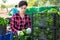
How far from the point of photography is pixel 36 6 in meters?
4.15

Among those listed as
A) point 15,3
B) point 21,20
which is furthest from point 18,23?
point 15,3

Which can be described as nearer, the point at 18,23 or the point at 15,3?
the point at 18,23

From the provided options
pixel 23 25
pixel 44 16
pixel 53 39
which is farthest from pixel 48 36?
pixel 23 25

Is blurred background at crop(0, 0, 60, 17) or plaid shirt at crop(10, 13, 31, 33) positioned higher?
blurred background at crop(0, 0, 60, 17)

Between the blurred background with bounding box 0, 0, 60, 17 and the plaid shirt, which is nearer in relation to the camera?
the plaid shirt

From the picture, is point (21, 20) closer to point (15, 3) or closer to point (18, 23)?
point (18, 23)

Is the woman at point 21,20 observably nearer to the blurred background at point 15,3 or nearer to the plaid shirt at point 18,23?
the plaid shirt at point 18,23

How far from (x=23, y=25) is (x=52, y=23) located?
1.05 m

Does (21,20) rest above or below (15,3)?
below

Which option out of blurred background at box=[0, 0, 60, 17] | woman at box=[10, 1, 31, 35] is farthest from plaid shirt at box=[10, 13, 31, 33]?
blurred background at box=[0, 0, 60, 17]

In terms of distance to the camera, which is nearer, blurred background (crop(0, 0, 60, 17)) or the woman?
the woman

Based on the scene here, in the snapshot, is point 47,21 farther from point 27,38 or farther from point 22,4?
point 22,4

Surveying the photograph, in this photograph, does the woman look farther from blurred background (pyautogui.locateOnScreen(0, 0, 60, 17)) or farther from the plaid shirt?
blurred background (pyautogui.locateOnScreen(0, 0, 60, 17))

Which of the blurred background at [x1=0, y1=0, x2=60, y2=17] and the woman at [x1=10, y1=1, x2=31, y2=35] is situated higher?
the blurred background at [x1=0, y1=0, x2=60, y2=17]
